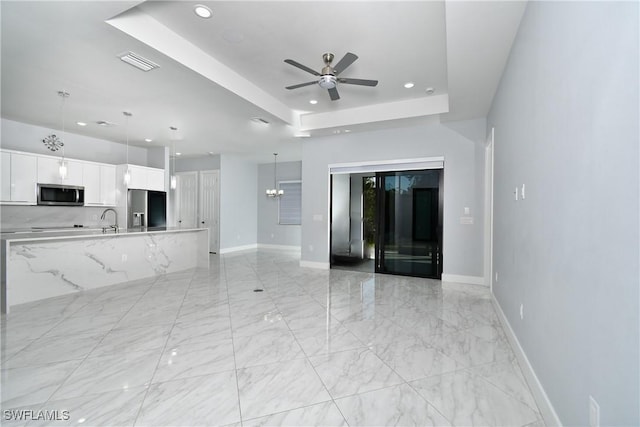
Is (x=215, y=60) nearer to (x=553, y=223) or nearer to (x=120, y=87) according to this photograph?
(x=120, y=87)

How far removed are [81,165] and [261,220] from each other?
5046mm

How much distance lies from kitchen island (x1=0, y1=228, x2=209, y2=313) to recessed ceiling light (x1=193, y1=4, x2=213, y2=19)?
3330 mm

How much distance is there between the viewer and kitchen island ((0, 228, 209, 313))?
3748mm

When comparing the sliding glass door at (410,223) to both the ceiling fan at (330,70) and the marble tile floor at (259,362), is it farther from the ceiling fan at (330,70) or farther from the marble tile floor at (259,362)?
the ceiling fan at (330,70)

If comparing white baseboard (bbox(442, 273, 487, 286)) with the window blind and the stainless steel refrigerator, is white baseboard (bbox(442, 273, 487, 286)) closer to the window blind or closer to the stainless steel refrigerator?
Result: the window blind

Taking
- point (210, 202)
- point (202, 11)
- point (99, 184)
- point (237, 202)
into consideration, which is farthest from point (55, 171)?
point (202, 11)

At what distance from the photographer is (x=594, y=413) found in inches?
48.3

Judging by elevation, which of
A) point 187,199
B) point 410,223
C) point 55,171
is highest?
point 55,171

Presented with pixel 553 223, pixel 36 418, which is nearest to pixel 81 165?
pixel 36 418

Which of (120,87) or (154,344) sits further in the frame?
(120,87)

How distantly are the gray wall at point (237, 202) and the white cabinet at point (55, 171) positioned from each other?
3344mm

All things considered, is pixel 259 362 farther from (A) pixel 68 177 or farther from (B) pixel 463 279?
(A) pixel 68 177

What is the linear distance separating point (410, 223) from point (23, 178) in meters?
7.10

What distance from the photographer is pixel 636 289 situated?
95cm
